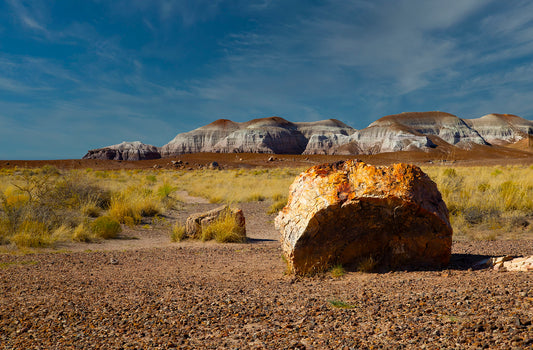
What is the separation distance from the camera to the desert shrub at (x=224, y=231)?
9422 mm

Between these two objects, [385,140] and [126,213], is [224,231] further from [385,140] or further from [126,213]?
[385,140]


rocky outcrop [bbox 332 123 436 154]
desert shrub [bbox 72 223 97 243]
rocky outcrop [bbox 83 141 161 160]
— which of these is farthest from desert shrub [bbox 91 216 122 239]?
rocky outcrop [bbox 83 141 161 160]

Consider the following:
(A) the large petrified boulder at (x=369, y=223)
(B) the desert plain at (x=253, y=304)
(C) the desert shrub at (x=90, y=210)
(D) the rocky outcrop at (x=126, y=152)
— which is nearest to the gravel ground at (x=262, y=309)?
(B) the desert plain at (x=253, y=304)

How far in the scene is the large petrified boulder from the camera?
4.87m

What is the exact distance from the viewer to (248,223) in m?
13.0

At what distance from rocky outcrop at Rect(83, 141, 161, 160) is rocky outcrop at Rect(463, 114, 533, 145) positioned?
97352mm

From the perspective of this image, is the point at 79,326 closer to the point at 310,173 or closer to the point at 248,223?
the point at 310,173

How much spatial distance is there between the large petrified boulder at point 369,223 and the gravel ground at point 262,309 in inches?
12.1

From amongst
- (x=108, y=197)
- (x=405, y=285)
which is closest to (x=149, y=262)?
(x=405, y=285)

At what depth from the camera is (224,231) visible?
9.47m

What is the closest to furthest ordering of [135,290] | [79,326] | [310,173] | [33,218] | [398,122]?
[79,326] → [135,290] → [310,173] → [33,218] → [398,122]

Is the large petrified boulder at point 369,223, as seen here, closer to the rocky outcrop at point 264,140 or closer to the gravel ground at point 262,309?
the gravel ground at point 262,309

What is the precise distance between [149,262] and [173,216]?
23.9 feet

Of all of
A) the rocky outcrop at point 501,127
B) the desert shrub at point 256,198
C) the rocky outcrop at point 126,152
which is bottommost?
the desert shrub at point 256,198
